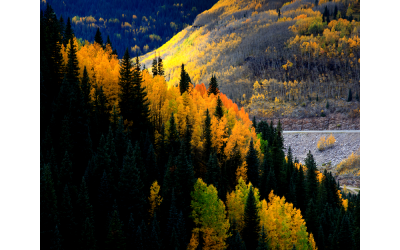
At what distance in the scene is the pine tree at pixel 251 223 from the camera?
124ft

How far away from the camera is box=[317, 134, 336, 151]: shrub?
12551 centimetres

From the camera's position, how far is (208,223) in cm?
3703

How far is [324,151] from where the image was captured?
124875 millimetres

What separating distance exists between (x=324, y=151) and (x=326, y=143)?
16.4 ft

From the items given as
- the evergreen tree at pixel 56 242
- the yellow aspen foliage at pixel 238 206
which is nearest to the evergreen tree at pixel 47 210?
the evergreen tree at pixel 56 242

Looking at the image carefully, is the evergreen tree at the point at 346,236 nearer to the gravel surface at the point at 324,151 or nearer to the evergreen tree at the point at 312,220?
the evergreen tree at the point at 312,220

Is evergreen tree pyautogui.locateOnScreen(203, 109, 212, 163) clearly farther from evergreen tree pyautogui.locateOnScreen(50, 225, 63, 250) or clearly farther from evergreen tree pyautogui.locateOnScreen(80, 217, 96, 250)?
evergreen tree pyautogui.locateOnScreen(50, 225, 63, 250)

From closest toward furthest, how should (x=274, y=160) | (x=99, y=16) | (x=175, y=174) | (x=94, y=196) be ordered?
(x=94, y=196) → (x=175, y=174) → (x=274, y=160) → (x=99, y=16)

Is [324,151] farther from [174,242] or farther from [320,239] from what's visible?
[174,242]

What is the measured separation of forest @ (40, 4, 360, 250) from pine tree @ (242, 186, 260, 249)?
14 centimetres

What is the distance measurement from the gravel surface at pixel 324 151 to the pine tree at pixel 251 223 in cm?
5616
